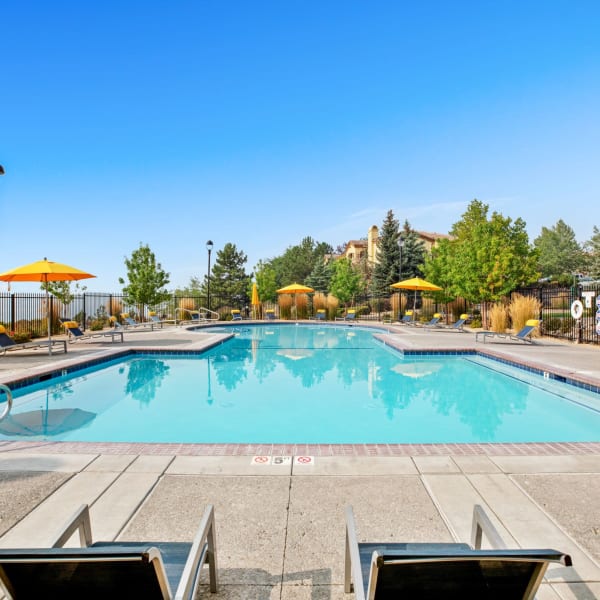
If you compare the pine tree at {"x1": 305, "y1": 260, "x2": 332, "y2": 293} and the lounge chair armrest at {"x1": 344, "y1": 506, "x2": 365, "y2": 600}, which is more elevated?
the pine tree at {"x1": 305, "y1": 260, "x2": 332, "y2": 293}

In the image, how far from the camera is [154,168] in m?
20.9

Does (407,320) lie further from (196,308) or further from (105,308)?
(105,308)

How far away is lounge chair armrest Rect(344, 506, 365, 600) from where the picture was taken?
1.46 metres

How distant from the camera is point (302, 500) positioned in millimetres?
2975

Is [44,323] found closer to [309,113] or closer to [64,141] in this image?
[64,141]

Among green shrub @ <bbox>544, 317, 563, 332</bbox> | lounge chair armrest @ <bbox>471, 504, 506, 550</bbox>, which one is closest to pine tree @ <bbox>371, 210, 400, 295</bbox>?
green shrub @ <bbox>544, 317, 563, 332</bbox>

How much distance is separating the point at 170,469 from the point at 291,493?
3.72 ft

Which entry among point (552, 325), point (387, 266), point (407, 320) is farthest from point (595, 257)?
point (552, 325)

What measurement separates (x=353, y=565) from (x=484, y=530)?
672 mm

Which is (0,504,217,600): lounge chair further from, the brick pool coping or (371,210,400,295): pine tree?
(371,210,400,295): pine tree

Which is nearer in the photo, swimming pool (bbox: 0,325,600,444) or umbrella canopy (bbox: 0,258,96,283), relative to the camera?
swimming pool (bbox: 0,325,600,444)

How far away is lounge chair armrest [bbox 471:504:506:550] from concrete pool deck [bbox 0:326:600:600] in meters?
0.41

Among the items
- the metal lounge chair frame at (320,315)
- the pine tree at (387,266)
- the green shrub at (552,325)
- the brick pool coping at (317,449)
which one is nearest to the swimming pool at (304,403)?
the brick pool coping at (317,449)

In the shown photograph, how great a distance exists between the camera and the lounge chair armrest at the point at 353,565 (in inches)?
57.3
